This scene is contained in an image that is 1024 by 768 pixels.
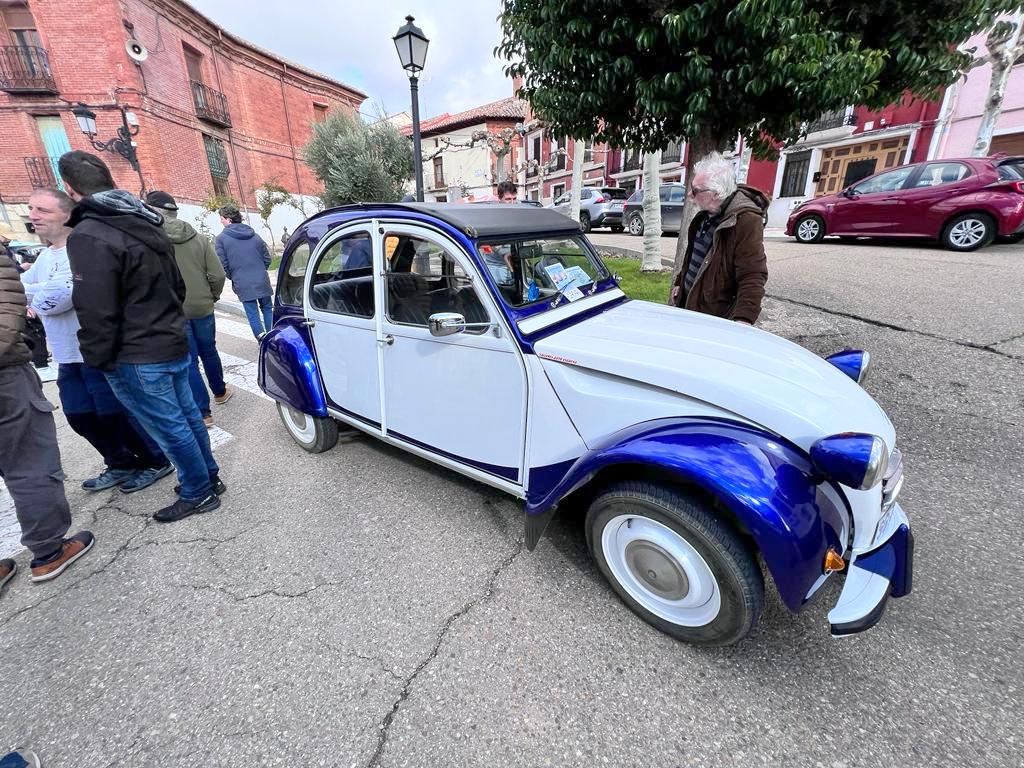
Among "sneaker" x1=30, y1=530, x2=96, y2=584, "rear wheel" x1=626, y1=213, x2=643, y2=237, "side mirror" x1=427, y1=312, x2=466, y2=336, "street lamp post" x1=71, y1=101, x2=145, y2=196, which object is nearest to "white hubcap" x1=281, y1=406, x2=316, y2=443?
"sneaker" x1=30, y1=530, x2=96, y2=584

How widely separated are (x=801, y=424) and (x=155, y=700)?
2.70 metres

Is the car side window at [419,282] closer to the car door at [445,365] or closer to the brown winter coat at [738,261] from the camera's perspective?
the car door at [445,365]

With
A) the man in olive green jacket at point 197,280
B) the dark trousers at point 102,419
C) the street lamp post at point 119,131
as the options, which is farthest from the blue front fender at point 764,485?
the street lamp post at point 119,131

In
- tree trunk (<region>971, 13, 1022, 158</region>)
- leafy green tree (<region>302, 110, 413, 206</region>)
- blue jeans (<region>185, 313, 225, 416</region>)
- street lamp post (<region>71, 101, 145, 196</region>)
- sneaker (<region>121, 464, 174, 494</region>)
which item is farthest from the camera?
leafy green tree (<region>302, 110, 413, 206</region>)

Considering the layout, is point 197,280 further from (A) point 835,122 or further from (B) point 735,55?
(A) point 835,122

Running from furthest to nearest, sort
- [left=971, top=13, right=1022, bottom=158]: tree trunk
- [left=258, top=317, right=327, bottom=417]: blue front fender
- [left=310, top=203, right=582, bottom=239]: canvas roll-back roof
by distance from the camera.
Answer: [left=971, top=13, right=1022, bottom=158]: tree trunk → [left=258, top=317, right=327, bottom=417]: blue front fender → [left=310, top=203, right=582, bottom=239]: canvas roll-back roof

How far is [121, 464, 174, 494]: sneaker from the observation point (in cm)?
319

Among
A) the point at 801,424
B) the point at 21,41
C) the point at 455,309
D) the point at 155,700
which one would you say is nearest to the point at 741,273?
the point at 801,424

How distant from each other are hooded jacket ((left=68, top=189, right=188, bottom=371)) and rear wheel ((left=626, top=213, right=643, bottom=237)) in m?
14.2

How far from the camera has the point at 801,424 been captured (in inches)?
66.9

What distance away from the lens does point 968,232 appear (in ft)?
25.2

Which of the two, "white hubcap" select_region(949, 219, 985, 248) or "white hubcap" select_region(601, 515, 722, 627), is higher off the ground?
"white hubcap" select_region(949, 219, 985, 248)

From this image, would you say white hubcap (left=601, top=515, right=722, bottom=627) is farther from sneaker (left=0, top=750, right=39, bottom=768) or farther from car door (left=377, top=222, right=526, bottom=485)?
sneaker (left=0, top=750, right=39, bottom=768)

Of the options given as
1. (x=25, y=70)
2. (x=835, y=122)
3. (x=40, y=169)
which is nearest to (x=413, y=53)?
(x=835, y=122)
